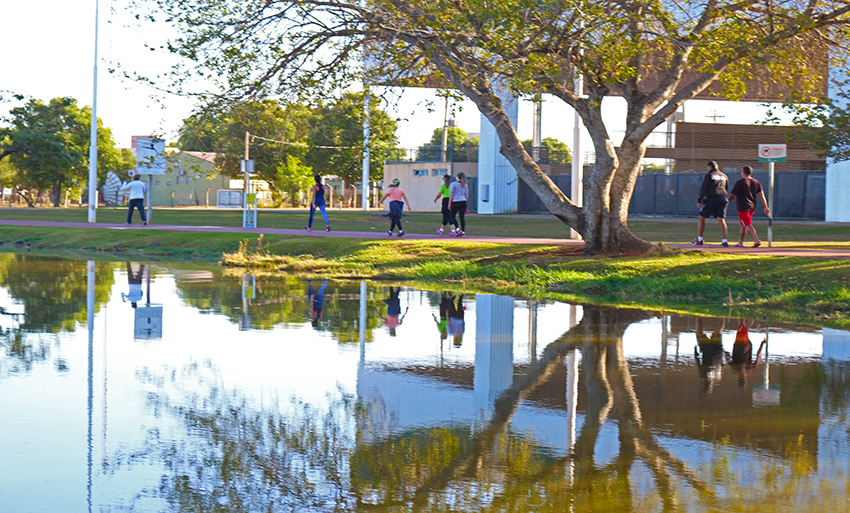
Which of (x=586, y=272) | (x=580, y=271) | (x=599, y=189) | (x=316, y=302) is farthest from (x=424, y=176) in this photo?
(x=316, y=302)

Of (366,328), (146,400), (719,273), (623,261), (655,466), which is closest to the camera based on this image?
(655,466)

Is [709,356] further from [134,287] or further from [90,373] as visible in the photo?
[134,287]

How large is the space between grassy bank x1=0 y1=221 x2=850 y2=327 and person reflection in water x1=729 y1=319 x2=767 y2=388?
1812mm

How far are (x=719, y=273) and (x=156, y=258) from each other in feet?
42.9

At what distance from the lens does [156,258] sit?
21844 millimetres

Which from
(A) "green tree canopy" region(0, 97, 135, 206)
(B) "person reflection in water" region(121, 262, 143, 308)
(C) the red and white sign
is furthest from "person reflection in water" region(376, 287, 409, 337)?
(A) "green tree canopy" region(0, 97, 135, 206)

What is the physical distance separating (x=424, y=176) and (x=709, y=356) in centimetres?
5023

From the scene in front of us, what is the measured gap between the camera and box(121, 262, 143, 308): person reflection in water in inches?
503

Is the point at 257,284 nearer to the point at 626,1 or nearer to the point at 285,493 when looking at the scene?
the point at 626,1

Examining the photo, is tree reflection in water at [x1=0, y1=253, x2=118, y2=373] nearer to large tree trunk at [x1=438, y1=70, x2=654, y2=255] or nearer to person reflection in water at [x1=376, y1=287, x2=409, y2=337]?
person reflection in water at [x1=376, y1=287, x2=409, y2=337]

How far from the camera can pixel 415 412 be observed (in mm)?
6508

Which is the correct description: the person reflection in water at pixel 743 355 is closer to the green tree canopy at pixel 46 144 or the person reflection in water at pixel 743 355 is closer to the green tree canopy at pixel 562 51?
the green tree canopy at pixel 562 51

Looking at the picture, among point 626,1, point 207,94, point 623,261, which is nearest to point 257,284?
point 207,94

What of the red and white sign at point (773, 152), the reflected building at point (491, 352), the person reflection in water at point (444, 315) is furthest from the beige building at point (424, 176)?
the reflected building at point (491, 352)
